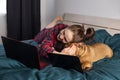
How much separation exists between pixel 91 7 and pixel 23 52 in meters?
1.31

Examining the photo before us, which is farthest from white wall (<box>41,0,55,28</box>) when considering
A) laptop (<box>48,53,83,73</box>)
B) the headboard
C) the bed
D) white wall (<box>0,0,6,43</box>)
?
laptop (<box>48,53,83,73</box>)

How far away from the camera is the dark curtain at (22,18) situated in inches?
108

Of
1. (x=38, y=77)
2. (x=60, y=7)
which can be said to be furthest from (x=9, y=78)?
(x=60, y=7)

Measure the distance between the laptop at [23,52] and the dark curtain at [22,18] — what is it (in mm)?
1202

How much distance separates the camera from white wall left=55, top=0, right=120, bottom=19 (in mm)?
2264

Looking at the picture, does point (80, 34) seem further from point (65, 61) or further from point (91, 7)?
point (91, 7)

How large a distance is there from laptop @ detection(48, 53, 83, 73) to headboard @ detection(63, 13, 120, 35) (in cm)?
94

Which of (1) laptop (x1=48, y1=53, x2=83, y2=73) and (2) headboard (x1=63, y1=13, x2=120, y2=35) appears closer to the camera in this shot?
(1) laptop (x1=48, y1=53, x2=83, y2=73)

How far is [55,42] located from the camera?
67.1 inches

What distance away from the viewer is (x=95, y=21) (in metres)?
2.37

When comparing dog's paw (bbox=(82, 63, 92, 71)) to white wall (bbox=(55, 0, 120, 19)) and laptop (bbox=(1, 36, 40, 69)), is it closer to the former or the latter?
laptop (bbox=(1, 36, 40, 69))

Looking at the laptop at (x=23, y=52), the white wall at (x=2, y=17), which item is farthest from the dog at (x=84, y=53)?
the white wall at (x=2, y=17)

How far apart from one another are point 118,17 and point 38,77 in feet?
4.27

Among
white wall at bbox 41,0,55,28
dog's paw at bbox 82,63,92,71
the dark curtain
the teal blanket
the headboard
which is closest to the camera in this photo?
the teal blanket
